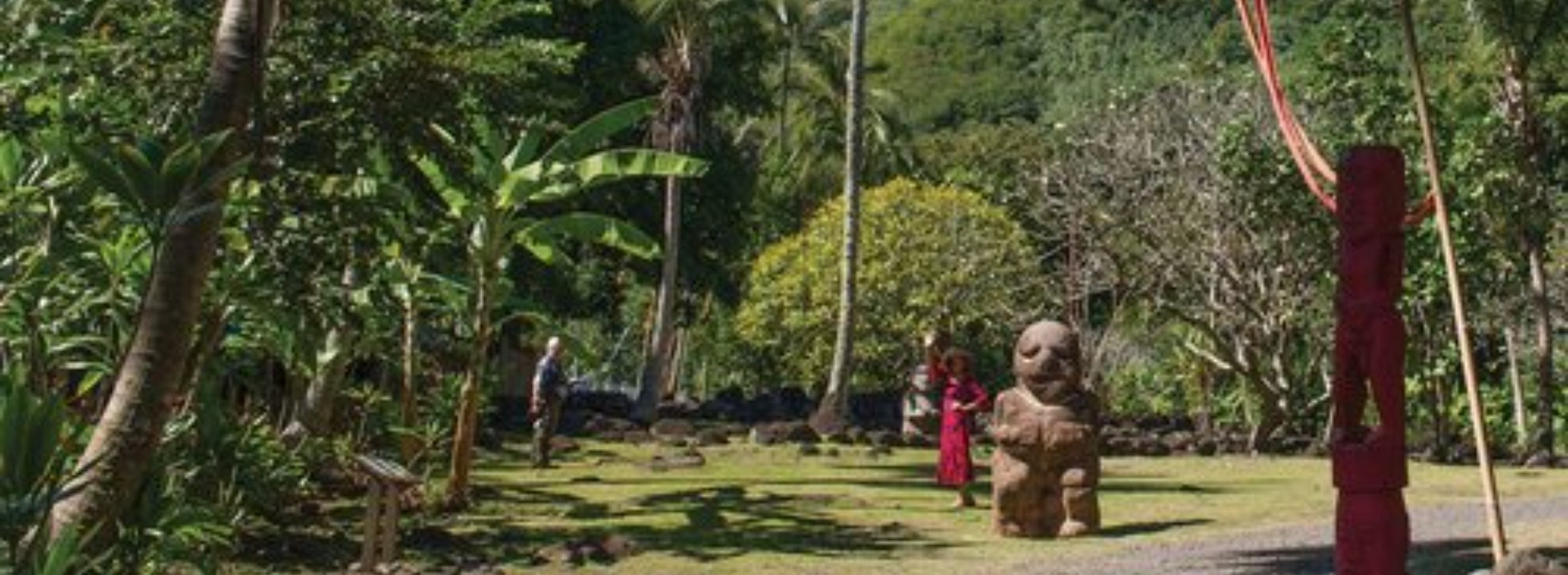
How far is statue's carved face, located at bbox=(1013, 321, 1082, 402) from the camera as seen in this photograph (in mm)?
12586

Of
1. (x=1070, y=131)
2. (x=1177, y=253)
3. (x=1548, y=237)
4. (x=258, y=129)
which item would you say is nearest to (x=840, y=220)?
(x=1070, y=131)

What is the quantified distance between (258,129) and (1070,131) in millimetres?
20359

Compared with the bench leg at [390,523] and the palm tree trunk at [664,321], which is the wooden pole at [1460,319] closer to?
the bench leg at [390,523]

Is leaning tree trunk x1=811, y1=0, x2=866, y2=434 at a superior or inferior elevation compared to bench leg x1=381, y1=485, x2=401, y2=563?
superior

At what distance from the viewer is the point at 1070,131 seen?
90.8ft

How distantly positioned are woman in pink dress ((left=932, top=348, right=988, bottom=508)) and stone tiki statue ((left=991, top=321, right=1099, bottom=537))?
1477mm

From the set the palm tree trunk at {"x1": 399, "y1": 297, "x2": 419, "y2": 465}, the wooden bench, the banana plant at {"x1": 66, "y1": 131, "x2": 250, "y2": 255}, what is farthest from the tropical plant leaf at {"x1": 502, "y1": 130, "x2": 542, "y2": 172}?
the banana plant at {"x1": 66, "y1": 131, "x2": 250, "y2": 255}

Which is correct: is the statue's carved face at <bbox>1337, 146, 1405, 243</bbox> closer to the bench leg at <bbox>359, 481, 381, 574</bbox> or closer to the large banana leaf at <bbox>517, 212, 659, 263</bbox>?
the bench leg at <bbox>359, 481, 381, 574</bbox>

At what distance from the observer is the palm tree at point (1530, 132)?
21.0 meters

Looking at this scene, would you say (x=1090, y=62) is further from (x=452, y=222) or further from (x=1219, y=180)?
(x=452, y=222)

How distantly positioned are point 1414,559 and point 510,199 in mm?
7078

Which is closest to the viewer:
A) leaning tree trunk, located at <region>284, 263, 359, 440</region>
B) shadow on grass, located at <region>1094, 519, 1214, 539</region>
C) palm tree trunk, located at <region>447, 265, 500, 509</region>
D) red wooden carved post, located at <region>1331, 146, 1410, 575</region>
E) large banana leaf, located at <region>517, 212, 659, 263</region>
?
red wooden carved post, located at <region>1331, 146, 1410, 575</region>

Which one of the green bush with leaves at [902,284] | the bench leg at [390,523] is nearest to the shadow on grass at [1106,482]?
the bench leg at [390,523]

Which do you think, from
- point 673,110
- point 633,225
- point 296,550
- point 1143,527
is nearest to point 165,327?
point 296,550
